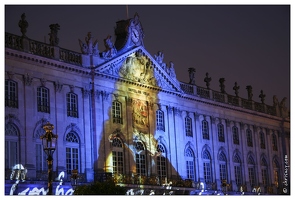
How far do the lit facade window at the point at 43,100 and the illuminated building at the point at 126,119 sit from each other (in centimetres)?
6

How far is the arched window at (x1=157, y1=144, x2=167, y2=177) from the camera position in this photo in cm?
5200

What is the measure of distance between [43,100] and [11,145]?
146 inches

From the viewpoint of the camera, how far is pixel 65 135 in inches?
1754

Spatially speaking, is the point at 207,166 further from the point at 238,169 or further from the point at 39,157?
the point at 39,157

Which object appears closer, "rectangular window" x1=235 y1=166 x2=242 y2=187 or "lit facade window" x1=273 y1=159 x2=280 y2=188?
"rectangular window" x1=235 y1=166 x2=242 y2=187

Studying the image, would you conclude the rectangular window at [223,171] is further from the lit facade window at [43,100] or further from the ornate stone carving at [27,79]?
the ornate stone carving at [27,79]

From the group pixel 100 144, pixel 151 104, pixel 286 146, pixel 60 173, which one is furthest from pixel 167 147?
pixel 286 146

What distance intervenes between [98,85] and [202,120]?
12.7m

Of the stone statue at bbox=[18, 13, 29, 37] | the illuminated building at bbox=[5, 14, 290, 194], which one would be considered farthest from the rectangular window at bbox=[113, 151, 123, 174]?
the stone statue at bbox=[18, 13, 29, 37]

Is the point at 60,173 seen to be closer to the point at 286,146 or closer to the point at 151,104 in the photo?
the point at 151,104

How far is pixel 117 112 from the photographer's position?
48.9m

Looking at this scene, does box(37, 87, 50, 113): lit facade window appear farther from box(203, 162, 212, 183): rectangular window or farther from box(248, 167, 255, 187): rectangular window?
box(248, 167, 255, 187): rectangular window

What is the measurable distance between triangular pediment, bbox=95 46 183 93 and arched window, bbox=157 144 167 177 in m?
4.19

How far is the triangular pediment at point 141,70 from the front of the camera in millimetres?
48812
